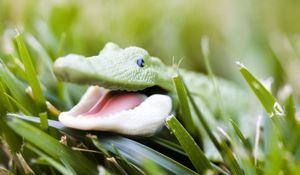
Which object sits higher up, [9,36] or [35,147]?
[9,36]

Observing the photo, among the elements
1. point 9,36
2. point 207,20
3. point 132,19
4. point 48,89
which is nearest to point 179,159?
point 48,89

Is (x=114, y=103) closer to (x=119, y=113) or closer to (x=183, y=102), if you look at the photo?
(x=119, y=113)

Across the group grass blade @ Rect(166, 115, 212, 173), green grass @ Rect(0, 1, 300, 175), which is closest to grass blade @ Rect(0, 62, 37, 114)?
green grass @ Rect(0, 1, 300, 175)

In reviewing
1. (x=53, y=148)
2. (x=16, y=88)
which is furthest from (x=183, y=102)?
(x=16, y=88)

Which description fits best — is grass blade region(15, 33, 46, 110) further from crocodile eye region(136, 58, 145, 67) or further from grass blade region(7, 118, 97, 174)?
crocodile eye region(136, 58, 145, 67)

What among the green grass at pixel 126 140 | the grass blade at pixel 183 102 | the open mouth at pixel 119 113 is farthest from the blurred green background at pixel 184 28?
the grass blade at pixel 183 102

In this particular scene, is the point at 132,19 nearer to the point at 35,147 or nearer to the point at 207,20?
the point at 207,20
